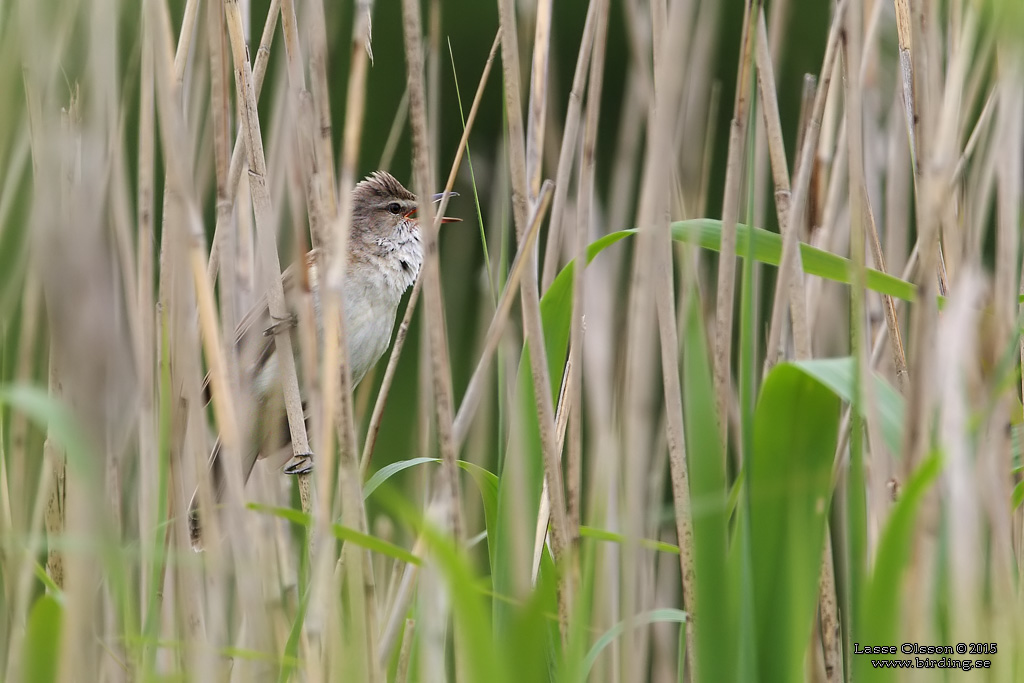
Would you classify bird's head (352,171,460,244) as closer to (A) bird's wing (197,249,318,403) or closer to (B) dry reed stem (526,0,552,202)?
(A) bird's wing (197,249,318,403)

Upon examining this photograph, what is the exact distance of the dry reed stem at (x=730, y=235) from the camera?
1392 mm

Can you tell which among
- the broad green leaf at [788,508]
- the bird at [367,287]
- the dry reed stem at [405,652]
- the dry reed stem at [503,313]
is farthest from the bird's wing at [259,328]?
the broad green leaf at [788,508]

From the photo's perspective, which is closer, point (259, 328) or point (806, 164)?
point (806, 164)

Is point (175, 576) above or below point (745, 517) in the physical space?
below

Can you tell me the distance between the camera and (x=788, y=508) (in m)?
1.21

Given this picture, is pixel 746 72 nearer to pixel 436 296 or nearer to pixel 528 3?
pixel 436 296

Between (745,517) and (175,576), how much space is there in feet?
2.85

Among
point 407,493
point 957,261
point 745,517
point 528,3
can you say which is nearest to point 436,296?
point 745,517

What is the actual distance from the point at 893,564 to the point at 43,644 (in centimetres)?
97

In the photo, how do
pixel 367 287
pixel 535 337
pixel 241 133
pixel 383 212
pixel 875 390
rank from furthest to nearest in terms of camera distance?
pixel 383 212
pixel 367 287
pixel 241 133
pixel 535 337
pixel 875 390

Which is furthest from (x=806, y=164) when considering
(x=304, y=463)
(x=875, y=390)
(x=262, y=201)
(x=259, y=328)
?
(x=259, y=328)

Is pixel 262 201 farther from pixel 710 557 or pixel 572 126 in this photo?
pixel 710 557

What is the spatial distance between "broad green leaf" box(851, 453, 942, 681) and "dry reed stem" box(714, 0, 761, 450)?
0.32 m

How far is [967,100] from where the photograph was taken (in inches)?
70.7
